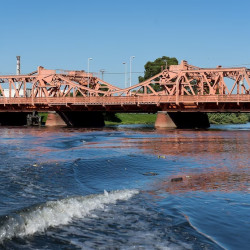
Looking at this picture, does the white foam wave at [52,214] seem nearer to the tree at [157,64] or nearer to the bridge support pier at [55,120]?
the bridge support pier at [55,120]

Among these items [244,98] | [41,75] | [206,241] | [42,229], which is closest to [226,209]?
[206,241]

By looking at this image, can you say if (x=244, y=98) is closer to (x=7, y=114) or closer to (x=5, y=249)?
(x=7, y=114)

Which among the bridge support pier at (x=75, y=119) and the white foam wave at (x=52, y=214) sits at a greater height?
the bridge support pier at (x=75, y=119)

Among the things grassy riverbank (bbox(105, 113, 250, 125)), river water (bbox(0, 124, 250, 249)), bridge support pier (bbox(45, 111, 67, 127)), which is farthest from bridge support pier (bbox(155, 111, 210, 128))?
river water (bbox(0, 124, 250, 249))

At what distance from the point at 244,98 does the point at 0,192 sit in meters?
60.1

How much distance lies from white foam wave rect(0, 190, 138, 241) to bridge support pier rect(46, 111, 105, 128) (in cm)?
7720

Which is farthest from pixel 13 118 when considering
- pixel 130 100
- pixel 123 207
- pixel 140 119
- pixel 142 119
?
pixel 123 207

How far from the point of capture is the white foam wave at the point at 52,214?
1071 cm

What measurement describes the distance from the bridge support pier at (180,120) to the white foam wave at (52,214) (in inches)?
2611

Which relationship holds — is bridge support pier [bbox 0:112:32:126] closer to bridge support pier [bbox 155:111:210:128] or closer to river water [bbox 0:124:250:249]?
bridge support pier [bbox 155:111:210:128]

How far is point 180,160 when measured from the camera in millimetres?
26828

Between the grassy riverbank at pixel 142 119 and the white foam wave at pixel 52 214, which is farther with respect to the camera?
the grassy riverbank at pixel 142 119

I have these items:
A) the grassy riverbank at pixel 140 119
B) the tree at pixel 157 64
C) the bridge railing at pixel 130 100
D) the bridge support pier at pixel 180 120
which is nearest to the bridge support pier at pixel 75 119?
the bridge railing at pixel 130 100

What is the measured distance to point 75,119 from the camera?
94062 mm
